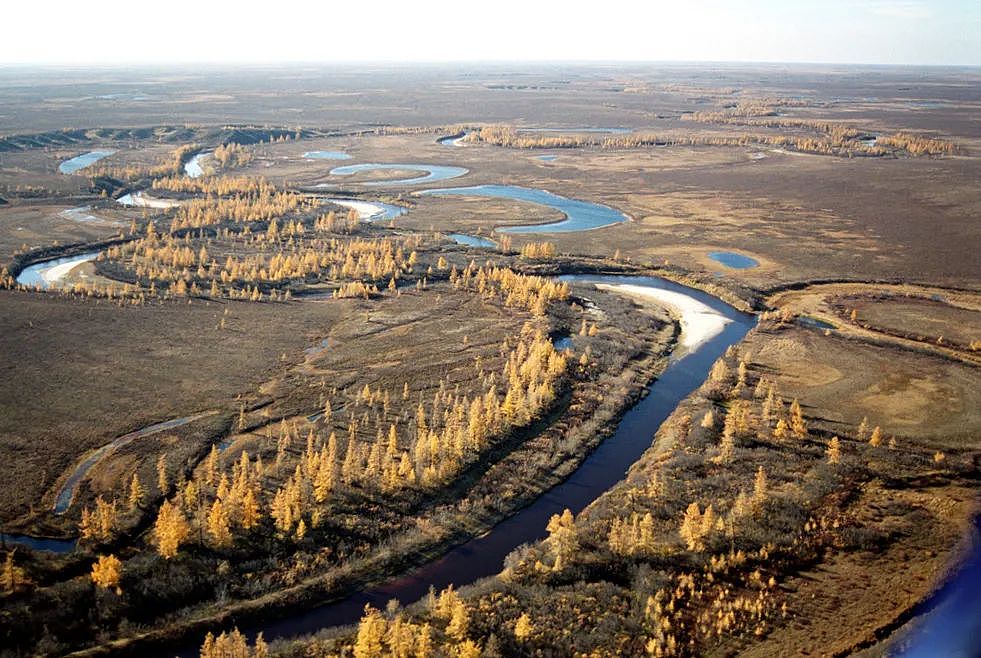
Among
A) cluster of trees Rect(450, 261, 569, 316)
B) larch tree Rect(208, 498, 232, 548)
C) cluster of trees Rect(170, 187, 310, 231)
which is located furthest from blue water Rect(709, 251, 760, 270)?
larch tree Rect(208, 498, 232, 548)

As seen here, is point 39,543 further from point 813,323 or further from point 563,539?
point 813,323

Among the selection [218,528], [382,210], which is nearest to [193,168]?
[382,210]

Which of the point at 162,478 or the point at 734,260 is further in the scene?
the point at 734,260

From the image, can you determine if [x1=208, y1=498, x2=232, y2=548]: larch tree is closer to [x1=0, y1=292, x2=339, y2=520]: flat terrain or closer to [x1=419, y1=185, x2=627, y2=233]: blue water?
[x1=0, y1=292, x2=339, y2=520]: flat terrain

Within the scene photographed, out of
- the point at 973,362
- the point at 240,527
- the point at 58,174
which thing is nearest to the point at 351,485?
the point at 240,527

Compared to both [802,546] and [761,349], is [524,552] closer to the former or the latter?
[802,546]

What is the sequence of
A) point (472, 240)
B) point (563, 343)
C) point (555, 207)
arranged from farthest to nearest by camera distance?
point (555, 207), point (472, 240), point (563, 343)

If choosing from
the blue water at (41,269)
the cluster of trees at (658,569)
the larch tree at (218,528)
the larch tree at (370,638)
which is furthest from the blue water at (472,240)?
the larch tree at (370,638)
